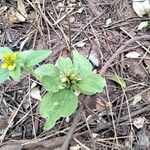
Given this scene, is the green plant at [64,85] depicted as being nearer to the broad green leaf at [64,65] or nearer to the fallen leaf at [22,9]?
the broad green leaf at [64,65]

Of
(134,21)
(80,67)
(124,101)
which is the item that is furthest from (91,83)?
(134,21)

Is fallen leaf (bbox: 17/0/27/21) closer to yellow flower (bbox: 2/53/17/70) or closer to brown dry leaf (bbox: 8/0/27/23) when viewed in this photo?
brown dry leaf (bbox: 8/0/27/23)

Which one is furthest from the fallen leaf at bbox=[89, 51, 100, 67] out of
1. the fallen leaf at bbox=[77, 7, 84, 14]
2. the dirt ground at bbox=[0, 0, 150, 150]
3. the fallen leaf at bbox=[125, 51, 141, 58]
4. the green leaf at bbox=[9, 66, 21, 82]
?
the green leaf at bbox=[9, 66, 21, 82]

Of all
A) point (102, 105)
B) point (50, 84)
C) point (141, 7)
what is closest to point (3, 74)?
point (50, 84)

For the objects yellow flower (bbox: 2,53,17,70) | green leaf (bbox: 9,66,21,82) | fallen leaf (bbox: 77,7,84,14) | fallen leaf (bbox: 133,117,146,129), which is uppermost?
yellow flower (bbox: 2,53,17,70)

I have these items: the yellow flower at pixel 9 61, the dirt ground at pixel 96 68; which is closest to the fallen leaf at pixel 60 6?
the dirt ground at pixel 96 68

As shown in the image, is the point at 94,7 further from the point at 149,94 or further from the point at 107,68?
the point at 149,94

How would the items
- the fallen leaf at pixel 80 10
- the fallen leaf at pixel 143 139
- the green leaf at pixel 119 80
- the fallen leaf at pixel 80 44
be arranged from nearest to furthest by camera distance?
the fallen leaf at pixel 143 139, the green leaf at pixel 119 80, the fallen leaf at pixel 80 44, the fallen leaf at pixel 80 10

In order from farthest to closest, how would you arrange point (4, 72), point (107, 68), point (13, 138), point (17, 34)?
point (17, 34), point (107, 68), point (13, 138), point (4, 72)
